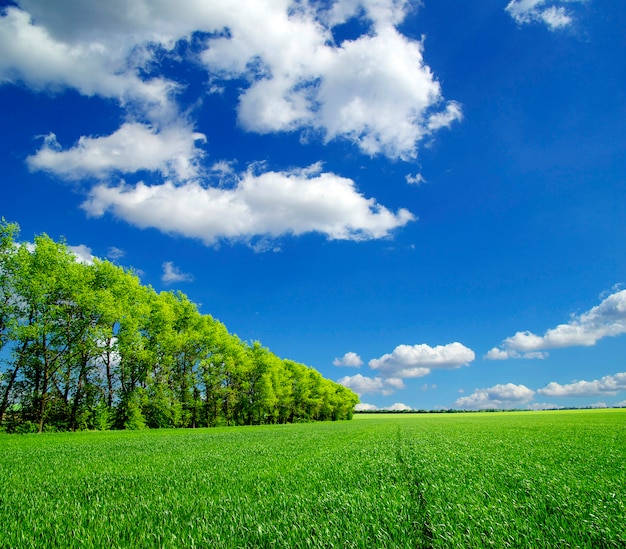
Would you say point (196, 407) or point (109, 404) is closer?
point (109, 404)

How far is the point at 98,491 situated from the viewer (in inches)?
323

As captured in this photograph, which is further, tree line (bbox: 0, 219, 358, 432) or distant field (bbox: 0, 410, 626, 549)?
tree line (bbox: 0, 219, 358, 432)

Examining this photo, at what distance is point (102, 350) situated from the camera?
141 feet

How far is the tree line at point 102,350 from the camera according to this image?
121 feet

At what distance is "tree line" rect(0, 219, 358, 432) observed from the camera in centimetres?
3675

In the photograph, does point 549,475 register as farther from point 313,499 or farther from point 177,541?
point 177,541

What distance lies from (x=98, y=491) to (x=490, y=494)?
788 cm

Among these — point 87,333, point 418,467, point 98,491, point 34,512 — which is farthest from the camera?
point 87,333

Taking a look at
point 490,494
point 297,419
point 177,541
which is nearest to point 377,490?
point 490,494

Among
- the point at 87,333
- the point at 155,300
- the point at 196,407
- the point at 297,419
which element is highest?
the point at 155,300

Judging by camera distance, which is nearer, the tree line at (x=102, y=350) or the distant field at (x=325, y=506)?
the distant field at (x=325, y=506)

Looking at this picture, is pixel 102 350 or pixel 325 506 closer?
pixel 325 506

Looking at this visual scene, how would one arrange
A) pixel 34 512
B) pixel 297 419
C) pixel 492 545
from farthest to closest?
pixel 297 419
pixel 34 512
pixel 492 545

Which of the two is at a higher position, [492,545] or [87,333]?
[87,333]
